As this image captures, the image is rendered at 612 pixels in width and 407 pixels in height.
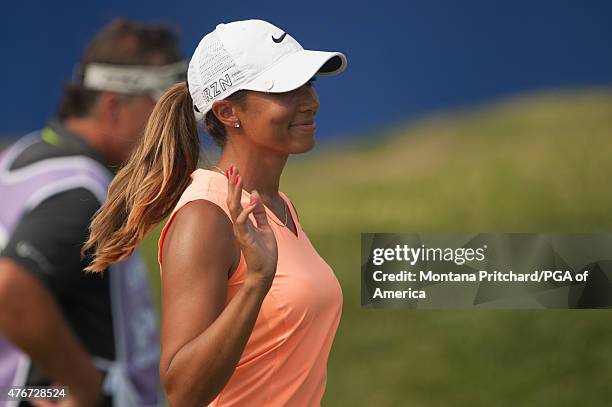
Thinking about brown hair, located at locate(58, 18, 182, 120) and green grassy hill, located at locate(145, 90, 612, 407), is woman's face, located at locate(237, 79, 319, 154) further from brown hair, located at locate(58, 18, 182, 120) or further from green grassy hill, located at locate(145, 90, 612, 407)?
green grassy hill, located at locate(145, 90, 612, 407)

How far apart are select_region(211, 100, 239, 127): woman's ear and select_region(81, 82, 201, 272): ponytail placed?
90 mm

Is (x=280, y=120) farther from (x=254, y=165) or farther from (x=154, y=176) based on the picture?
(x=154, y=176)

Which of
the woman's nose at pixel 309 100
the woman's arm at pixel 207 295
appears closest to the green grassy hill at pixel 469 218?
the woman's nose at pixel 309 100

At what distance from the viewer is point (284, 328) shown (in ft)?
7.18

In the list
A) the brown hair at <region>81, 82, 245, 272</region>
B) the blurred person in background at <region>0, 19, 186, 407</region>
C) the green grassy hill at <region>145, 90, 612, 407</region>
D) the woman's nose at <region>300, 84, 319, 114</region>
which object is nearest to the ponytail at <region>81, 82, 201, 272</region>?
the brown hair at <region>81, 82, 245, 272</region>

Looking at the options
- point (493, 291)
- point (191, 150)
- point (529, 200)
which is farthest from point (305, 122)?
point (529, 200)

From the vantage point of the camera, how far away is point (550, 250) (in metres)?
5.24

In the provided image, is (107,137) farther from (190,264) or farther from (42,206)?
(190,264)

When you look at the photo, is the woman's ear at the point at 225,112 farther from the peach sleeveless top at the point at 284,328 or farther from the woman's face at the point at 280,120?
the peach sleeveless top at the point at 284,328

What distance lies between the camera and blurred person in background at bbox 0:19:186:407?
3037mm

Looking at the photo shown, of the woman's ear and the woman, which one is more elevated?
the woman's ear

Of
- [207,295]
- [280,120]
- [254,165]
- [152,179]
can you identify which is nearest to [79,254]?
[152,179]

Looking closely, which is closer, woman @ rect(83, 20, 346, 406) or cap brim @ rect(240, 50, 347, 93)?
woman @ rect(83, 20, 346, 406)

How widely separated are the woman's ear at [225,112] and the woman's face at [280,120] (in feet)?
0.05
